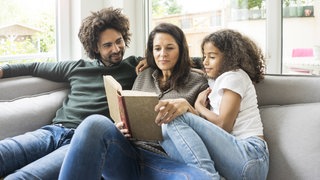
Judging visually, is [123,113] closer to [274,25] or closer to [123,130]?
[123,130]

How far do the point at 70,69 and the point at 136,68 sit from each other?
40cm

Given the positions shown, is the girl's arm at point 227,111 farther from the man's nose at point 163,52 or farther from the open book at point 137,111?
the man's nose at point 163,52

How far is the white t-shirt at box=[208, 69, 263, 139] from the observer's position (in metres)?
1.48

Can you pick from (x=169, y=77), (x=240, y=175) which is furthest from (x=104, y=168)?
(x=169, y=77)

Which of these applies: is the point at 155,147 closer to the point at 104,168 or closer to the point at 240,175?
the point at 104,168

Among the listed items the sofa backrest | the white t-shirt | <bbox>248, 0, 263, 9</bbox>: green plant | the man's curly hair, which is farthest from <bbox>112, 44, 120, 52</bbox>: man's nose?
<bbox>248, 0, 263, 9</bbox>: green plant

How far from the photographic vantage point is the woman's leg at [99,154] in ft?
4.00

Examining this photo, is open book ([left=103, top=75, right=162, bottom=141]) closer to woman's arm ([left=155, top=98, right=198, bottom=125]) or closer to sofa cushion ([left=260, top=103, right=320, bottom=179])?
woman's arm ([left=155, top=98, right=198, bottom=125])

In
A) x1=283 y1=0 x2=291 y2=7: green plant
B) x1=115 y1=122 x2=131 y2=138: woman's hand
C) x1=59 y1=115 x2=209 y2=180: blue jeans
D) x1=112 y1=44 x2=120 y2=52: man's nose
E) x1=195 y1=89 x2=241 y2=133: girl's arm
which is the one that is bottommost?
x1=59 y1=115 x2=209 y2=180: blue jeans

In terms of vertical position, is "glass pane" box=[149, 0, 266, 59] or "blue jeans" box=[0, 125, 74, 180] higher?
"glass pane" box=[149, 0, 266, 59]

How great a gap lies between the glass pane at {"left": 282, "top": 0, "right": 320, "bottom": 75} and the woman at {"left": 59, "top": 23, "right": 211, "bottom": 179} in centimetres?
69

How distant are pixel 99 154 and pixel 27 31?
1.44 metres

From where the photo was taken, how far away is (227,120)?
57.4 inches

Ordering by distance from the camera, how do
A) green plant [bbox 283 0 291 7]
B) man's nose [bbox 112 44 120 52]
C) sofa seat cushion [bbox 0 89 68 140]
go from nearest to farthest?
sofa seat cushion [bbox 0 89 68 140] < man's nose [bbox 112 44 120 52] < green plant [bbox 283 0 291 7]
